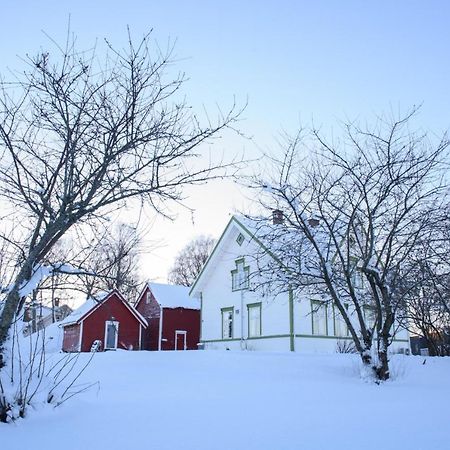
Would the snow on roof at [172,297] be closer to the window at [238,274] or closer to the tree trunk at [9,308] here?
the window at [238,274]

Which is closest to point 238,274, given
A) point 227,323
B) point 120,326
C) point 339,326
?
point 227,323

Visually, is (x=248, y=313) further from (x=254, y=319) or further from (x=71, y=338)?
(x=71, y=338)

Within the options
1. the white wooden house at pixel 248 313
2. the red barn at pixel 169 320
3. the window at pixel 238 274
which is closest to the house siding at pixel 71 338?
the red barn at pixel 169 320

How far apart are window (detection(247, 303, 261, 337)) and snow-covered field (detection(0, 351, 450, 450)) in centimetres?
1134

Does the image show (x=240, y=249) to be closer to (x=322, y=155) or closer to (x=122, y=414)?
(x=322, y=155)

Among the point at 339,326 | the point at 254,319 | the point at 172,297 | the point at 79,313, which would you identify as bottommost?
the point at 339,326

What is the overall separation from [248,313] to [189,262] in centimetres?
2817

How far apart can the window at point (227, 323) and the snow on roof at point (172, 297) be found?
7105 millimetres

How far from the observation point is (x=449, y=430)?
5066 millimetres

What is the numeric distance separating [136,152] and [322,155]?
5084 millimetres

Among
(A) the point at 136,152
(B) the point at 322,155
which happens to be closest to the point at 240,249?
(B) the point at 322,155

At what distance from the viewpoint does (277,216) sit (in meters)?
10.2

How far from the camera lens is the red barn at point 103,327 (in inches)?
1003

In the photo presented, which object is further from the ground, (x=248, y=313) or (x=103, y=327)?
(x=248, y=313)
